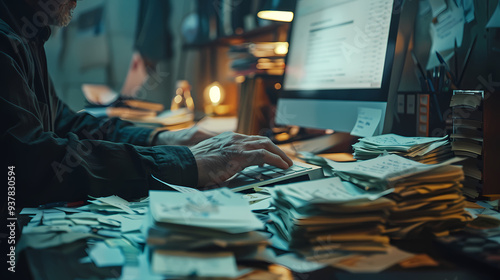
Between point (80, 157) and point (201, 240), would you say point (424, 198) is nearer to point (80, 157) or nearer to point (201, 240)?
point (201, 240)

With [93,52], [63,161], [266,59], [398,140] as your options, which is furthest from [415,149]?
[93,52]

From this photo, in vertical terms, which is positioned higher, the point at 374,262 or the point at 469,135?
the point at 469,135

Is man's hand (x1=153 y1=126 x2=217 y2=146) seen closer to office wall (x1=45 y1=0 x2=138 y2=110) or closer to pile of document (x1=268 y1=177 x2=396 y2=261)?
pile of document (x1=268 y1=177 x2=396 y2=261)

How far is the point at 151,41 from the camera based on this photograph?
333cm

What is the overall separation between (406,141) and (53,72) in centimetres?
312

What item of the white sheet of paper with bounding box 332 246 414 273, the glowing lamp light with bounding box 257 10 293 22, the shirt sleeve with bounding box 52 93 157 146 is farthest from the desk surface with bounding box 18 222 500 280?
the glowing lamp light with bounding box 257 10 293 22

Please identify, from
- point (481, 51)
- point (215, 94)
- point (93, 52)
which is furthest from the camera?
point (93, 52)

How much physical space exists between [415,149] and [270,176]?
27cm

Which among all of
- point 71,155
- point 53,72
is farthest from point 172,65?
point 71,155

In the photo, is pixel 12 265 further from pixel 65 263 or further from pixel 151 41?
pixel 151 41

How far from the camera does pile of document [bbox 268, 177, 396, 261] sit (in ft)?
1.50

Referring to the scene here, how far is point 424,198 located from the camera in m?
0.51

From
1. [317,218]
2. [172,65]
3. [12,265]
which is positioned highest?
[172,65]

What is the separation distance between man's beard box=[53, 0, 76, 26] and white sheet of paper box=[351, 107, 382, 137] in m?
0.78
